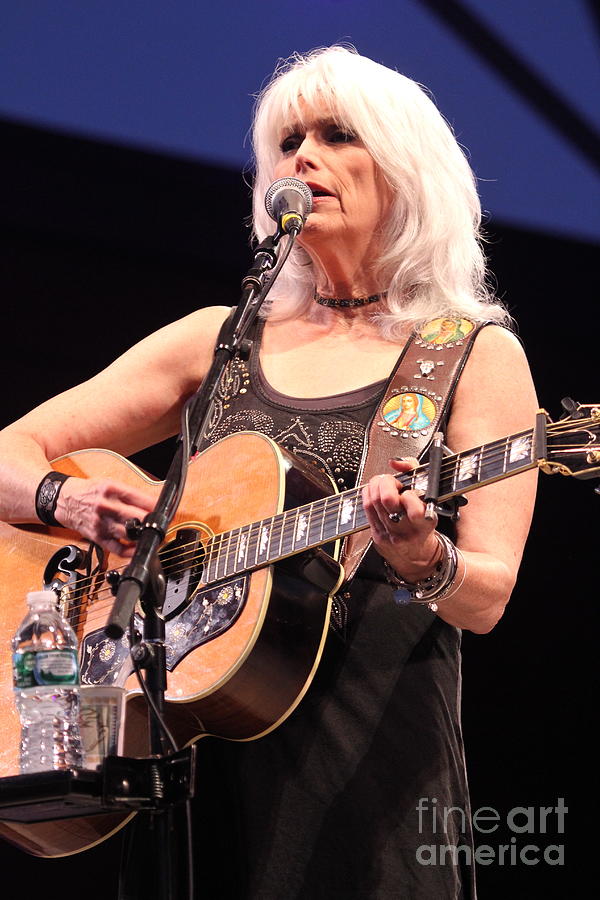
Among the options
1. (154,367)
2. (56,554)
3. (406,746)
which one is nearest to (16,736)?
(56,554)

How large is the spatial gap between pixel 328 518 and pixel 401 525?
20cm

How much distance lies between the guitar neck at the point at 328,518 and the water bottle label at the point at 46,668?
0.37m

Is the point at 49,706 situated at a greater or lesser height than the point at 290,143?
lesser

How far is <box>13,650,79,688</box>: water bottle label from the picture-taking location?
1752mm

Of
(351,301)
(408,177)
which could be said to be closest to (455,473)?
(351,301)

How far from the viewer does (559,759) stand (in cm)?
371

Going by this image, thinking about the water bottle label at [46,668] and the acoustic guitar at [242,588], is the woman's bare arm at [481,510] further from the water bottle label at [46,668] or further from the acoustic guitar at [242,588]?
the water bottle label at [46,668]

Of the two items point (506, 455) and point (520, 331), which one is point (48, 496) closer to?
point (506, 455)

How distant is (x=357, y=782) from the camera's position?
200 cm

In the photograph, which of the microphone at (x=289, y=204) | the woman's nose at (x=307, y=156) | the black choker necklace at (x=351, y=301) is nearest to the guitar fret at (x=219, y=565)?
the microphone at (x=289, y=204)

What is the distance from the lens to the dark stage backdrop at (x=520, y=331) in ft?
11.3

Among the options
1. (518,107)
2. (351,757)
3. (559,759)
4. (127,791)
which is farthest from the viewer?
(559,759)

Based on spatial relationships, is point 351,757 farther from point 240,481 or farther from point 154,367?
point 154,367

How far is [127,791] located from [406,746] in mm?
675
